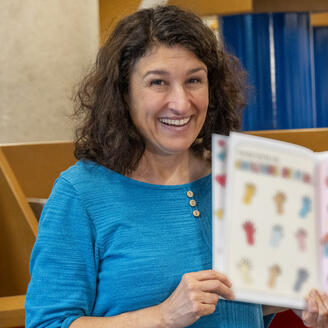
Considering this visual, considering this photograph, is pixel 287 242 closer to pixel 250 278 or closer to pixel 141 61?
pixel 250 278

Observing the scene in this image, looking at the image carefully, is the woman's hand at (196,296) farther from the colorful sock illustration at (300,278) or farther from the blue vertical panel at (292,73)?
the blue vertical panel at (292,73)

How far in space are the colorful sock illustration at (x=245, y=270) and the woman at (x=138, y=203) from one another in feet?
0.18

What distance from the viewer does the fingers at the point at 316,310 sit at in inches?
39.3

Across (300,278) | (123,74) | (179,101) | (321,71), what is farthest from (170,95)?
(321,71)

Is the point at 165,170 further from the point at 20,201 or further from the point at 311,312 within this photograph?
the point at 20,201

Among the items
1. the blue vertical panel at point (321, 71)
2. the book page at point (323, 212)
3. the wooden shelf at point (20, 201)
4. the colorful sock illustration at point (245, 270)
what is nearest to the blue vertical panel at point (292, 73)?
the blue vertical panel at point (321, 71)

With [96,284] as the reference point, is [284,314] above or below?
below

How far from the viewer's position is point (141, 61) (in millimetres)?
1167

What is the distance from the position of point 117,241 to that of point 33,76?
2187 millimetres

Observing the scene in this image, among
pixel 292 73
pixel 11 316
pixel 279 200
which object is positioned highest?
pixel 292 73

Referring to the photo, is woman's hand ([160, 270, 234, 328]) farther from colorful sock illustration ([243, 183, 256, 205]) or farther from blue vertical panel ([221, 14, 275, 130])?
blue vertical panel ([221, 14, 275, 130])

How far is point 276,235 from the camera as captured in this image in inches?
39.1

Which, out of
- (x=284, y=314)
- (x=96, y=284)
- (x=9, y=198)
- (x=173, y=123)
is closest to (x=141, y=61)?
(x=173, y=123)

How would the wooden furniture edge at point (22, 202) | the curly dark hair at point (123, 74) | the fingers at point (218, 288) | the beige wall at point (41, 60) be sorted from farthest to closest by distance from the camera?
the beige wall at point (41, 60) < the wooden furniture edge at point (22, 202) < the curly dark hair at point (123, 74) < the fingers at point (218, 288)
